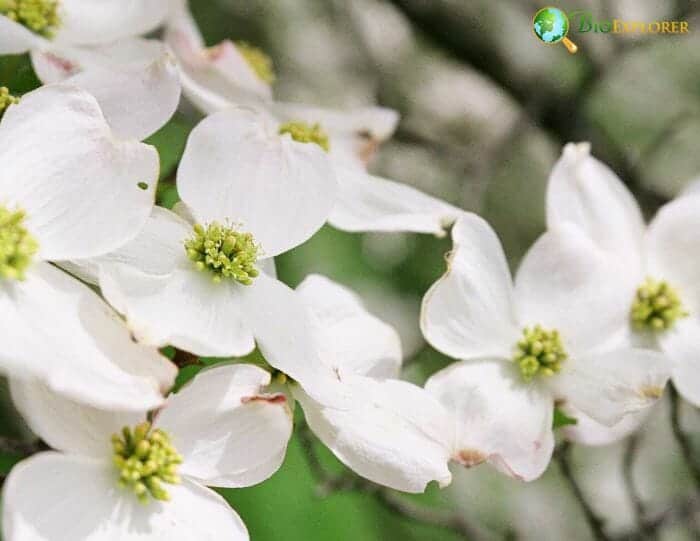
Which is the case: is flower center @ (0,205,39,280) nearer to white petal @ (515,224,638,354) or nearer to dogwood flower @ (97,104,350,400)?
dogwood flower @ (97,104,350,400)

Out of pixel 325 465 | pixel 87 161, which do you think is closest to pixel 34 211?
pixel 87 161

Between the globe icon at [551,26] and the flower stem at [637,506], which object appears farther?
the flower stem at [637,506]

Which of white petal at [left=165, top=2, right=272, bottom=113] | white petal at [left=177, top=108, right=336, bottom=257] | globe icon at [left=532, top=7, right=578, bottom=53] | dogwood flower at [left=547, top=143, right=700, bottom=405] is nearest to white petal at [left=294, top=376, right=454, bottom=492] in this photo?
white petal at [left=177, top=108, right=336, bottom=257]

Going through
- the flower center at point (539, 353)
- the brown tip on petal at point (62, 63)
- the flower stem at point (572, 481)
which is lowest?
→ the flower stem at point (572, 481)

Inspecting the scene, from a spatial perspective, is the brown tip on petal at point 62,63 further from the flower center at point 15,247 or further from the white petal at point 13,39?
the flower center at point 15,247

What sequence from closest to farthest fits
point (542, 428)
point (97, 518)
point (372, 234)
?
point (97, 518) < point (542, 428) < point (372, 234)

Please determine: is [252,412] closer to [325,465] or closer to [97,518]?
[97,518]

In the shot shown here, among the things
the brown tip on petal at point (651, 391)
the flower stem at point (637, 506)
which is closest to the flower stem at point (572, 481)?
the flower stem at point (637, 506)
